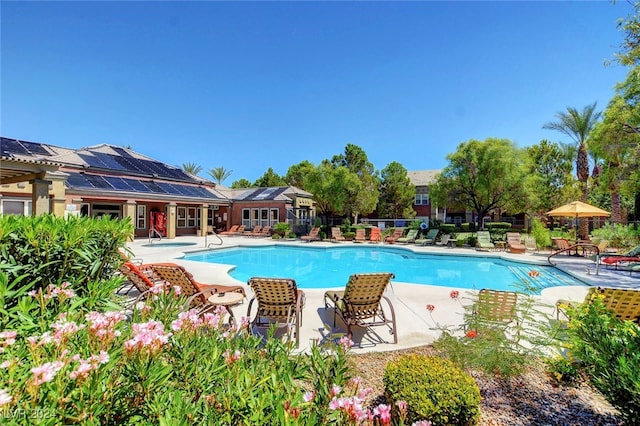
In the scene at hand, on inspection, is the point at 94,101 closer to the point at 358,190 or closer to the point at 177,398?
the point at 358,190

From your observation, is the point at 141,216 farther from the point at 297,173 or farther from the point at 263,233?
the point at 297,173

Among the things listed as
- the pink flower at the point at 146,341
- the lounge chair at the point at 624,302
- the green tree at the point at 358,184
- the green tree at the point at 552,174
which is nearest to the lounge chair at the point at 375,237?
the green tree at the point at 358,184

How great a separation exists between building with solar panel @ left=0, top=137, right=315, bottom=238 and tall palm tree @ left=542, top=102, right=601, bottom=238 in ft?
71.4

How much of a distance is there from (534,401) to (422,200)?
4065 centimetres

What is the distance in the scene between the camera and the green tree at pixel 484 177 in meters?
21.2

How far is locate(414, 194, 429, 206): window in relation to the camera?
136ft

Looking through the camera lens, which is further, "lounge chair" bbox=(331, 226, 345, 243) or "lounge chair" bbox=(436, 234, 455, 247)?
"lounge chair" bbox=(331, 226, 345, 243)

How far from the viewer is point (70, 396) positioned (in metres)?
1.27

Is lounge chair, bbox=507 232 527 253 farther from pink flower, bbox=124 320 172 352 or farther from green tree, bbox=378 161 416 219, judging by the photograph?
green tree, bbox=378 161 416 219

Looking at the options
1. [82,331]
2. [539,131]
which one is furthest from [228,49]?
[539,131]

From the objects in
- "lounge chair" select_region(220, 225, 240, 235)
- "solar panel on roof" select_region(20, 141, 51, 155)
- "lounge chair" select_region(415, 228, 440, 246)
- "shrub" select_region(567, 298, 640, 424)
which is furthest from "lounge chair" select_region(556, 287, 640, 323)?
"lounge chair" select_region(220, 225, 240, 235)

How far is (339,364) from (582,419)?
2894 millimetres

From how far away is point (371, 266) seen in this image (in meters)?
15.4

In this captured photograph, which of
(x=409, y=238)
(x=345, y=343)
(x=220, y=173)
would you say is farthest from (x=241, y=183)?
(x=345, y=343)
